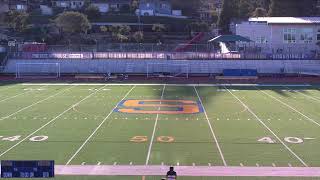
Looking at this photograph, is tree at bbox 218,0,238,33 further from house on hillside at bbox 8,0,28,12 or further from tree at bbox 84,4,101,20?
house on hillside at bbox 8,0,28,12

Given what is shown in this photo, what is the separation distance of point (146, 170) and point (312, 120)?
1081 centimetres

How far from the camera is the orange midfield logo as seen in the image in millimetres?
25438

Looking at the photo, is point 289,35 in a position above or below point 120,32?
below

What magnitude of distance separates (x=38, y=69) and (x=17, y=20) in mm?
35974

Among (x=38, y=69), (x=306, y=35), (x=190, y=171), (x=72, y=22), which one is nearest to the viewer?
(x=190, y=171)

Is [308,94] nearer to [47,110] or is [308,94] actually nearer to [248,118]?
[248,118]

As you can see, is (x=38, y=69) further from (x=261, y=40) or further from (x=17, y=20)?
(x=17, y=20)

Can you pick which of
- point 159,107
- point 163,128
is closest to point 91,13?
point 159,107

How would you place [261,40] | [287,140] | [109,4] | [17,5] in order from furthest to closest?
[109,4] < [17,5] < [261,40] < [287,140]

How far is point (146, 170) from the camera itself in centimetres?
1492

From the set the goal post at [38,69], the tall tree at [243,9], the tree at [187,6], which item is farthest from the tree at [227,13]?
the goal post at [38,69]

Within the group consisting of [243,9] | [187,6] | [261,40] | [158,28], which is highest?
[187,6]

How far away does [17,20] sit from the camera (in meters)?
76.8

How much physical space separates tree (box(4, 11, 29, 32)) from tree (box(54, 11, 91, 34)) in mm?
8968
